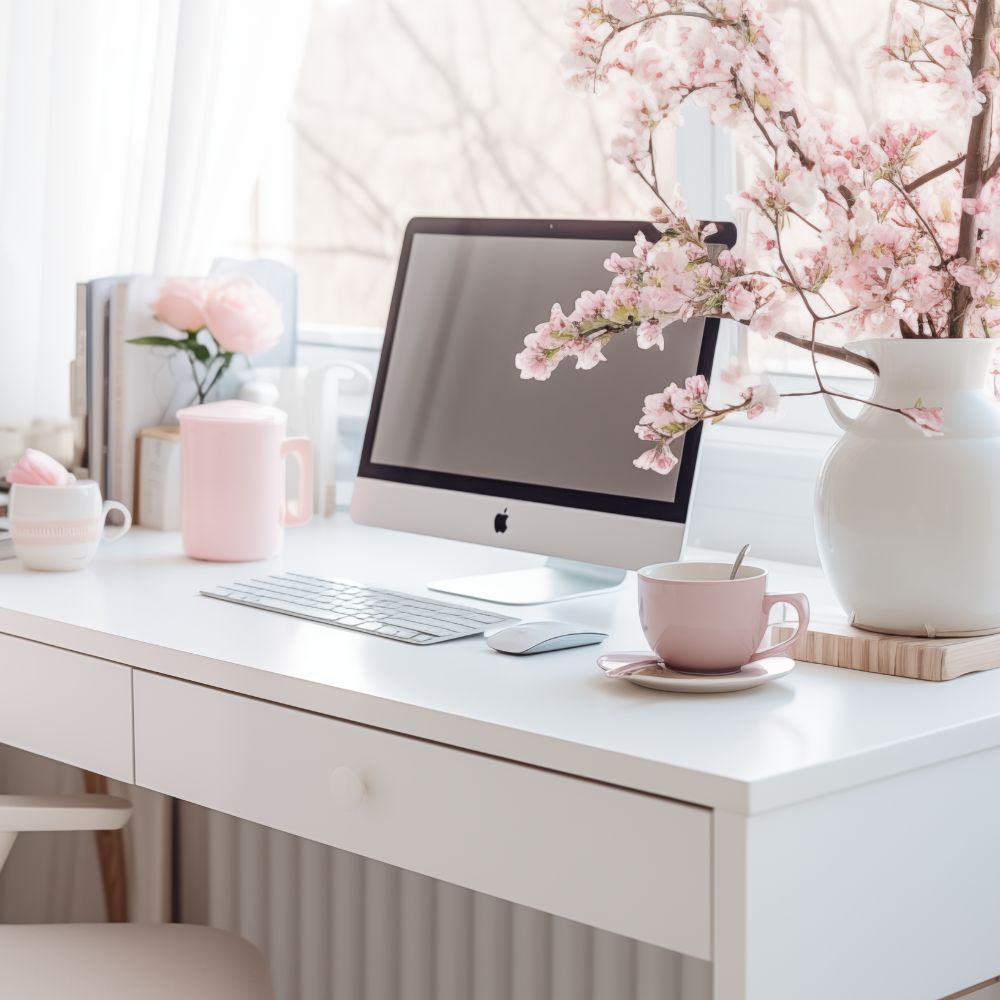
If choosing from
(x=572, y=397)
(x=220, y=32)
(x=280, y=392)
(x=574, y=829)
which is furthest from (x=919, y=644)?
(x=220, y=32)

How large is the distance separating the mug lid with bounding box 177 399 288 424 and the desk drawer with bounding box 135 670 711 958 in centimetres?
42

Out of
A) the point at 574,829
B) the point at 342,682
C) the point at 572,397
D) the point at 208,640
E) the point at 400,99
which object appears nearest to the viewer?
the point at 574,829

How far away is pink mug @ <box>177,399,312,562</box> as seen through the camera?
160 cm

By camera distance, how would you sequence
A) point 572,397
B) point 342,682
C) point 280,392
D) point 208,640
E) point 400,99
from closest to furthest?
point 342,682, point 208,640, point 572,397, point 280,392, point 400,99

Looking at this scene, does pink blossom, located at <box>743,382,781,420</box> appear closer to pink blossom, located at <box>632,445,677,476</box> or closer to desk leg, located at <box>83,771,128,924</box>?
pink blossom, located at <box>632,445,677,476</box>

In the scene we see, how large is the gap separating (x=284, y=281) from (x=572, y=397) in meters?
0.66

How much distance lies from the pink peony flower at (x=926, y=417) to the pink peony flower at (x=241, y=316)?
3.04 feet

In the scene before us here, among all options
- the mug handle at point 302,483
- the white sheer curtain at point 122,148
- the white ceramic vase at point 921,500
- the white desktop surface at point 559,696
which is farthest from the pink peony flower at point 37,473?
the white ceramic vase at point 921,500

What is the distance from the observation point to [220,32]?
1.98m

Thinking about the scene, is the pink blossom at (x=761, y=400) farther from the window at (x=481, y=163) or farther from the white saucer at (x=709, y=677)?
the window at (x=481, y=163)

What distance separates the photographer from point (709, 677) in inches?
42.3

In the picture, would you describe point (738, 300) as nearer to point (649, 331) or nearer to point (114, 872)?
point (649, 331)

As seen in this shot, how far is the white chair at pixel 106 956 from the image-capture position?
1287 mm

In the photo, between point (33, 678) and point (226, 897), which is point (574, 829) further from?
point (226, 897)
